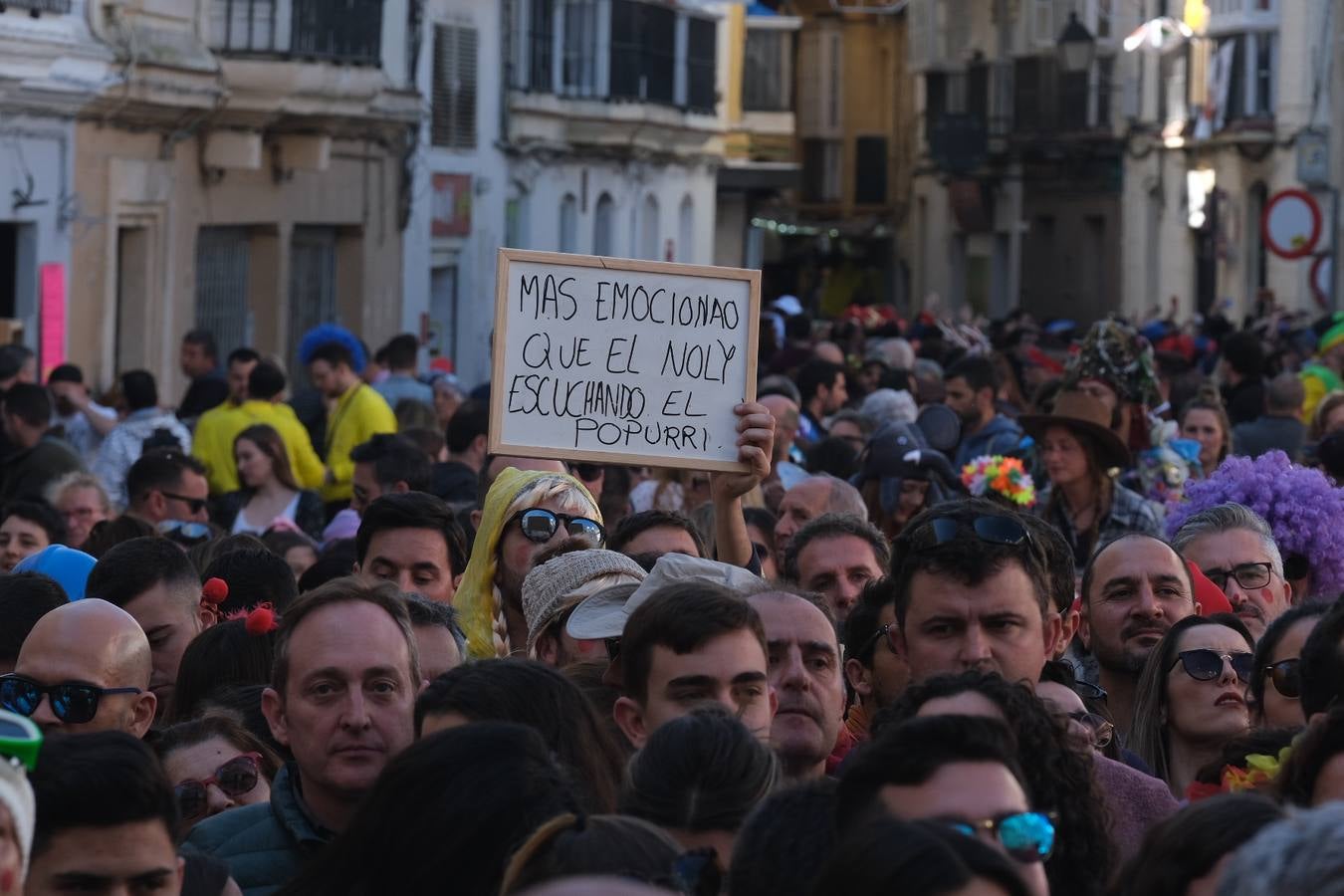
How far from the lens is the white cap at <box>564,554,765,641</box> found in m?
5.96

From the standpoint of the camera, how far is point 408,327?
2750 cm

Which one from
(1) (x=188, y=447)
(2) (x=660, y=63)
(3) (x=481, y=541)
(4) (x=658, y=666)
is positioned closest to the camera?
(4) (x=658, y=666)

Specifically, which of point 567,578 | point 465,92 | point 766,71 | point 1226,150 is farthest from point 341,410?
point 766,71

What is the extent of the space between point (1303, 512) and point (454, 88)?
2130cm

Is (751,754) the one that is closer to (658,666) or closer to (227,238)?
(658,666)

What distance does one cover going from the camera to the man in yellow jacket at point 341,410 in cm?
1304

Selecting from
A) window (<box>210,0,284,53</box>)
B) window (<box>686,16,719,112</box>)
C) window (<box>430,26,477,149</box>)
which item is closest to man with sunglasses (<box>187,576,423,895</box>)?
window (<box>210,0,284,53</box>)

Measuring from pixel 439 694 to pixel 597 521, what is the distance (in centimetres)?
273

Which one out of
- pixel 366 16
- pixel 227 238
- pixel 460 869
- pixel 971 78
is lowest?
pixel 460 869

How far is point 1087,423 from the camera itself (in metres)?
9.46

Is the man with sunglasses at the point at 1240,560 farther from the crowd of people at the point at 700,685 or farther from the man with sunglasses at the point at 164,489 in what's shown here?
the man with sunglasses at the point at 164,489

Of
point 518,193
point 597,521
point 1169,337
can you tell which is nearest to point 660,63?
point 518,193

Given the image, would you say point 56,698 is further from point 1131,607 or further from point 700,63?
point 700,63

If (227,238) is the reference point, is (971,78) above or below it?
above
